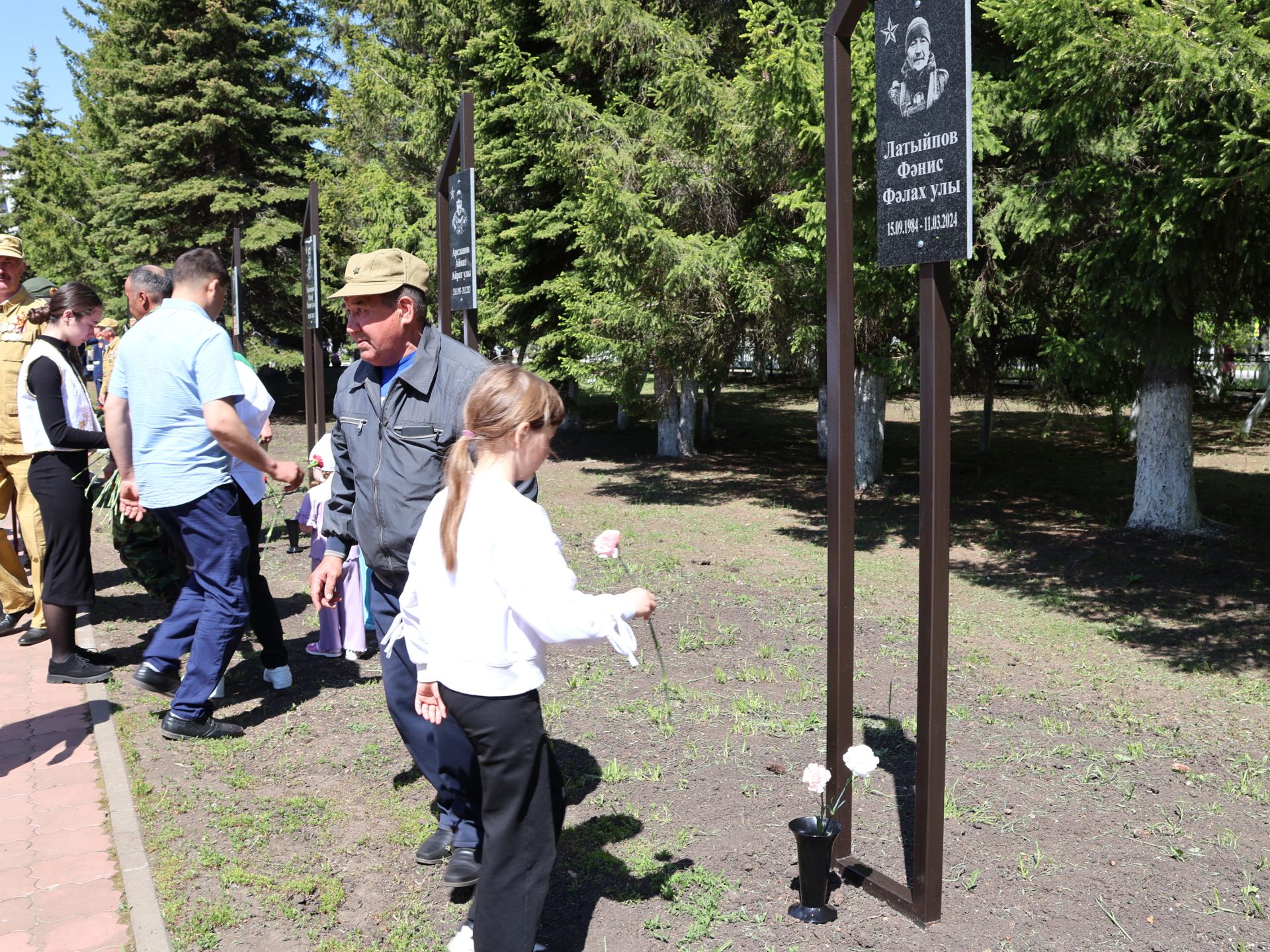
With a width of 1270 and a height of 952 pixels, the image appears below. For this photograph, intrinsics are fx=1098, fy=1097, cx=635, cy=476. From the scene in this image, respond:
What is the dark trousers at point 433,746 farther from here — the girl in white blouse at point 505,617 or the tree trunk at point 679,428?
the tree trunk at point 679,428

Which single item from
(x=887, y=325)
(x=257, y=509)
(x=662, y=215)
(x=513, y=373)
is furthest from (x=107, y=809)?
(x=662, y=215)

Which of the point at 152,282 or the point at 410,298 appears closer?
the point at 410,298

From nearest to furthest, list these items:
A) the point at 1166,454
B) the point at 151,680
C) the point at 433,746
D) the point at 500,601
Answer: the point at 500,601, the point at 433,746, the point at 151,680, the point at 1166,454

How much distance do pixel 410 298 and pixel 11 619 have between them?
16.0 feet

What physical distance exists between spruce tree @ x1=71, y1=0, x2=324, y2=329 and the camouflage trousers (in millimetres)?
20308

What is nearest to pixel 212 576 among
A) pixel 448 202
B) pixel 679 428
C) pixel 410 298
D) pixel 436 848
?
pixel 436 848

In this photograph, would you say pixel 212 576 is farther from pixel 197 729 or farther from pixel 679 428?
pixel 679 428

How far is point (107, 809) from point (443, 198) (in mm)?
7191

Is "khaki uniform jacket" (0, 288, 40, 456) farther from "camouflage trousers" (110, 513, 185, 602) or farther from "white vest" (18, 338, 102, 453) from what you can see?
"camouflage trousers" (110, 513, 185, 602)

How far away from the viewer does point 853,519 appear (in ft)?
11.8

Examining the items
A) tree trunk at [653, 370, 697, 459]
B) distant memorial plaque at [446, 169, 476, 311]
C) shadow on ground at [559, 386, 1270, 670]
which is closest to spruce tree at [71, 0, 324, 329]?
shadow on ground at [559, 386, 1270, 670]

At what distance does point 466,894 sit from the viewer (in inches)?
148

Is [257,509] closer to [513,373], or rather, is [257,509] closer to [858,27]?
[513,373]

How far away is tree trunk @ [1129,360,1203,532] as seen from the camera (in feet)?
36.6
